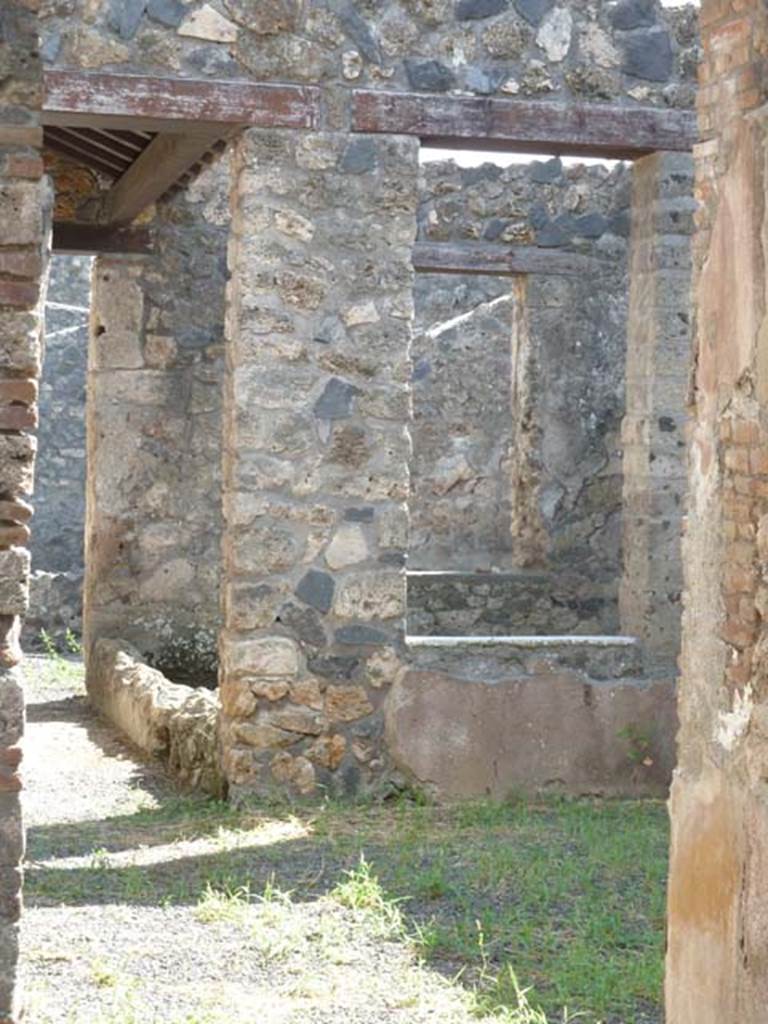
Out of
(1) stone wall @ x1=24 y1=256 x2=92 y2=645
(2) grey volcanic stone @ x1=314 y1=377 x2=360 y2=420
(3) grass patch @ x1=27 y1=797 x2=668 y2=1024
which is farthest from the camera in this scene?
(1) stone wall @ x1=24 y1=256 x2=92 y2=645

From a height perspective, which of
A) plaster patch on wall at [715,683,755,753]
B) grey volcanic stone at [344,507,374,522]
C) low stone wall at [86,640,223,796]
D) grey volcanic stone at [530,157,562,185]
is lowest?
low stone wall at [86,640,223,796]

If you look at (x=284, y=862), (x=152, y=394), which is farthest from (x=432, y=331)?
(x=284, y=862)

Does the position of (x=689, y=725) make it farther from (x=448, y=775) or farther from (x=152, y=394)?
(x=152, y=394)

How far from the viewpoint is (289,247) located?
737 centimetres

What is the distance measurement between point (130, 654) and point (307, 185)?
3.33 meters

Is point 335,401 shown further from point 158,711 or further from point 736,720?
point 736,720

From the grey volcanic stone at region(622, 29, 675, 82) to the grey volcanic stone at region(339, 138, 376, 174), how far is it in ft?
3.79

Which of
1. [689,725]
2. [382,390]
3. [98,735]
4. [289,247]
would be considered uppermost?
[289,247]

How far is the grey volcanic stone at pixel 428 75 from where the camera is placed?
7.48 metres

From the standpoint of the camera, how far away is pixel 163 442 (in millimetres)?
10258

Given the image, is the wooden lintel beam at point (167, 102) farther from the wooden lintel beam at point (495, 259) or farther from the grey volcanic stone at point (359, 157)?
the wooden lintel beam at point (495, 259)

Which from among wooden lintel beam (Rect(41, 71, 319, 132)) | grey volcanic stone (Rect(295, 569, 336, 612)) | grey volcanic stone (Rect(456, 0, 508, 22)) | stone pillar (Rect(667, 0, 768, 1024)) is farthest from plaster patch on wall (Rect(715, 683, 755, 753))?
grey volcanic stone (Rect(456, 0, 508, 22))

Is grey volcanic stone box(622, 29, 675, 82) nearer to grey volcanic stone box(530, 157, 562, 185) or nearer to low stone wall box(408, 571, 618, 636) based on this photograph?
grey volcanic stone box(530, 157, 562, 185)

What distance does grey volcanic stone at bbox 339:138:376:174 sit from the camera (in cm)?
741
